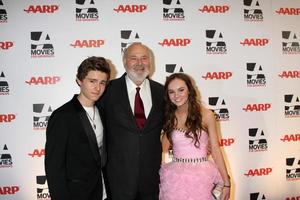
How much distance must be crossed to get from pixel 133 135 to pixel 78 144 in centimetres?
49

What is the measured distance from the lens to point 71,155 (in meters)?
1.74

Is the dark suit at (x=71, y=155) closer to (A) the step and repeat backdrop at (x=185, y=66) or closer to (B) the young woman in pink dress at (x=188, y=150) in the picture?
(B) the young woman in pink dress at (x=188, y=150)

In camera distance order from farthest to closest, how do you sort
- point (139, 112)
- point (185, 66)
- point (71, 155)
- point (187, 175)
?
1. point (185, 66)
2. point (139, 112)
3. point (187, 175)
4. point (71, 155)

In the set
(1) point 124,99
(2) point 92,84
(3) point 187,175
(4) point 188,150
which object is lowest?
(3) point 187,175

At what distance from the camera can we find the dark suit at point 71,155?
1678mm

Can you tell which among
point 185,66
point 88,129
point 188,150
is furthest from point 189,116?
point 185,66

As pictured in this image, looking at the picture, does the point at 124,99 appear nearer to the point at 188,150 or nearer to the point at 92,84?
the point at 92,84

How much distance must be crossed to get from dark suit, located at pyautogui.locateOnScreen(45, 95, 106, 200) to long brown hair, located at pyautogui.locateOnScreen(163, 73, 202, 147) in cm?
65

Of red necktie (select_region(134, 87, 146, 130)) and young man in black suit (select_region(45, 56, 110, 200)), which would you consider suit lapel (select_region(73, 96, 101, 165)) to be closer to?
young man in black suit (select_region(45, 56, 110, 200))

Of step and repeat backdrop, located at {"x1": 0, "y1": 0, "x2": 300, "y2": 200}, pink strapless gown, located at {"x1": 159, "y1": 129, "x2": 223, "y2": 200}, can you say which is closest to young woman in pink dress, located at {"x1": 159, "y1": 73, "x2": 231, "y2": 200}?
pink strapless gown, located at {"x1": 159, "y1": 129, "x2": 223, "y2": 200}

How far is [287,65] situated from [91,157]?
2.74 metres

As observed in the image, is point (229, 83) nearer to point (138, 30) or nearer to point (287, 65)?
point (287, 65)

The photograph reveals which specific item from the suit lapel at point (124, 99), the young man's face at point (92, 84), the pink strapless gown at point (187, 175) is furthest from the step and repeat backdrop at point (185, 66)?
the young man's face at point (92, 84)

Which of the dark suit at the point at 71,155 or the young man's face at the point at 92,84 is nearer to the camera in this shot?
the dark suit at the point at 71,155
